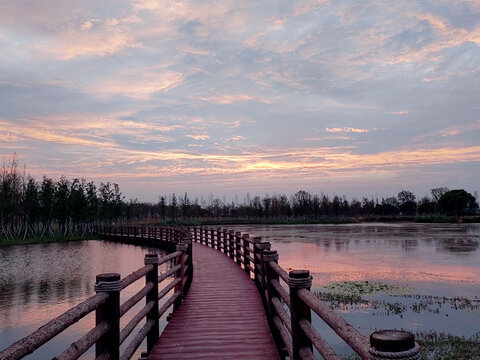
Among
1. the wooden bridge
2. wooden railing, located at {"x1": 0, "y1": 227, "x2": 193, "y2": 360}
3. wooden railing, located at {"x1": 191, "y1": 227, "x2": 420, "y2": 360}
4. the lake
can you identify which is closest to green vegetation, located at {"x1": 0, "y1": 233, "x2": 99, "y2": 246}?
the lake

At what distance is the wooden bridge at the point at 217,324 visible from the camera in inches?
104

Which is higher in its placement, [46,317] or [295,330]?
[295,330]

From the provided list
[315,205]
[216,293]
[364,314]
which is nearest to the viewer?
[216,293]

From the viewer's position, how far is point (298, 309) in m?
4.28

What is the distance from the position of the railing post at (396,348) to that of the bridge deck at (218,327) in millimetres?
3884

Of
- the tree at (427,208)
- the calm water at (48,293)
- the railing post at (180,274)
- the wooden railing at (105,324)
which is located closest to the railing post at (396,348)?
the wooden railing at (105,324)

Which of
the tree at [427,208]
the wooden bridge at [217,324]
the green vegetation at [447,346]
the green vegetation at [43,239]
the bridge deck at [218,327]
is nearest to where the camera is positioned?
the wooden bridge at [217,324]

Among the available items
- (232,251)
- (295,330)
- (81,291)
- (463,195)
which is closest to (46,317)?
(81,291)

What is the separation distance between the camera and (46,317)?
11.5m

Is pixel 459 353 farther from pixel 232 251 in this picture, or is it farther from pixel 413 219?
pixel 413 219

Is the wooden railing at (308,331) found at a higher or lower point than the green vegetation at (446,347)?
higher

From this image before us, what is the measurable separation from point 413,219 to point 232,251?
7854cm

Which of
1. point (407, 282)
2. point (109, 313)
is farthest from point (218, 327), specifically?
point (407, 282)

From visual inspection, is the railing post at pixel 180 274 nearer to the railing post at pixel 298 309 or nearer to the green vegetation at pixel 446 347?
the green vegetation at pixel 446 347
